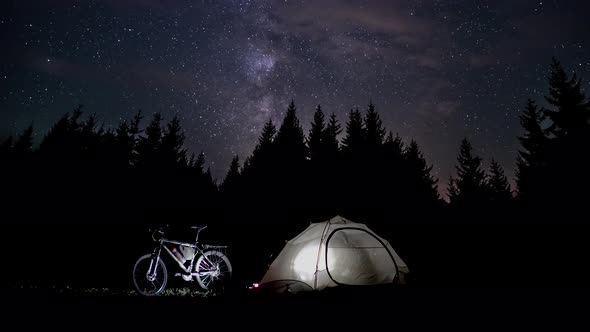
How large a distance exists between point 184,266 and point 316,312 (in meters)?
4.21

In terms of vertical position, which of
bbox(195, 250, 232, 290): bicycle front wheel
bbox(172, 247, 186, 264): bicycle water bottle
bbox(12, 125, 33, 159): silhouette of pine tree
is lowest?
bbox(195, 250, 232, 290): bicycle front wheel

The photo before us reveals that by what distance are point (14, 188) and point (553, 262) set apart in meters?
39.1

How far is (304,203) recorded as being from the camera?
20.1 metres

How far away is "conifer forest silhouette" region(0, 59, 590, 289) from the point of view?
1262cm

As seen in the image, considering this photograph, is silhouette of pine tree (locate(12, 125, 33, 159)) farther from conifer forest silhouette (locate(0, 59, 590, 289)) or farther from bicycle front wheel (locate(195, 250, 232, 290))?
bicycle front wheel (locate(195, 250, 232, 290))

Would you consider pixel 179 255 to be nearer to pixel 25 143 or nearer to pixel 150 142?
pixel 150 142

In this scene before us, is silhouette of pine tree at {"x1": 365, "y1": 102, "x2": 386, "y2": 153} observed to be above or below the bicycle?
above

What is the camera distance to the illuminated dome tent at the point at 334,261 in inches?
242

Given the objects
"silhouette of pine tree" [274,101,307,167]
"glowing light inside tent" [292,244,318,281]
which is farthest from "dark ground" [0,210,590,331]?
"silhouette of pine tree" [274,101,307,167]

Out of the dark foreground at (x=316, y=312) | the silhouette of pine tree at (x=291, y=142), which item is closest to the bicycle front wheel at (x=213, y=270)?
the dark foreground at (x=316, y=312)

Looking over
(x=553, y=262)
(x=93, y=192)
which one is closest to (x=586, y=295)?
(x=553, y=262)

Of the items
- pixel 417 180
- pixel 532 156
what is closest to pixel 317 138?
pixel 417 180

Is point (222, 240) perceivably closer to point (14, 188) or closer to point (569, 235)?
point (569, 235)

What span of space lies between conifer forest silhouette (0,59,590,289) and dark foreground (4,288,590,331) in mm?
2427
